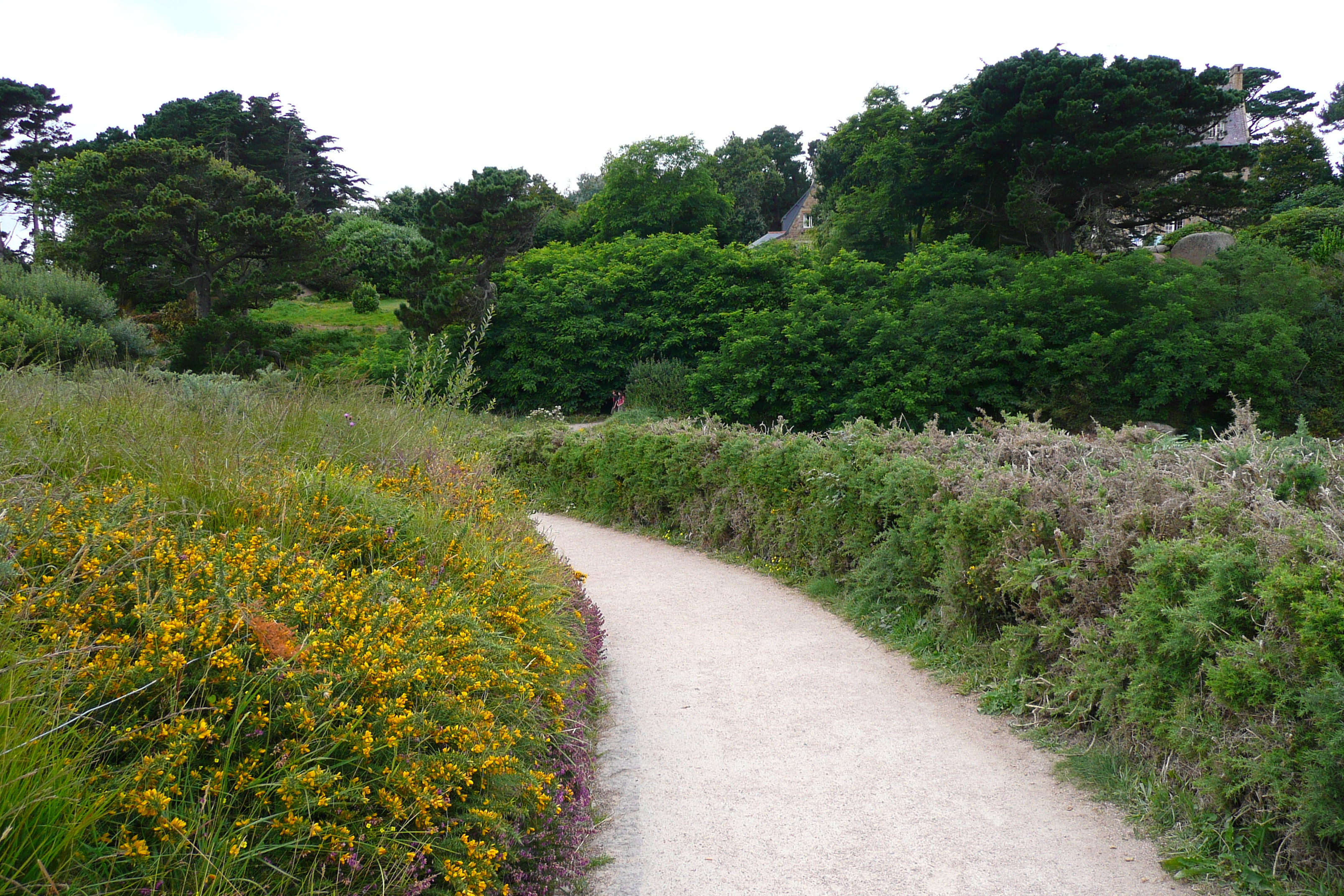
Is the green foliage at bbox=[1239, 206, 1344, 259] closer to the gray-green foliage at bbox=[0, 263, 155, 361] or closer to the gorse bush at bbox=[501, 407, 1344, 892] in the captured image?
the gorse bush at bbox=[501, 407, 1344, 892]

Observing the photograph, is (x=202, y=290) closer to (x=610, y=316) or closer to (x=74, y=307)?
(x=74, y=307)

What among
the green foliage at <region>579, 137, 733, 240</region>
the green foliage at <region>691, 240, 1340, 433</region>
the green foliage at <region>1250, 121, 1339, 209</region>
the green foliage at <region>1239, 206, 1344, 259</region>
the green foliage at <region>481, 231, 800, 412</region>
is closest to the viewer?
the green foliage at <region>691, 240, 1340, 433</region>

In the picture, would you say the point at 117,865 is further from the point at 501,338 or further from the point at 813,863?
the point at 501,338

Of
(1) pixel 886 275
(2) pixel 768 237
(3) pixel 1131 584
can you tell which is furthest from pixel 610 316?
(2) pixel 768 237

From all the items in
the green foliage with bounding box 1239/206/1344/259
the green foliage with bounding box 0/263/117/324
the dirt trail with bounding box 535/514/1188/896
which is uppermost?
the green foliage with bounding box 1239/206/1344/259

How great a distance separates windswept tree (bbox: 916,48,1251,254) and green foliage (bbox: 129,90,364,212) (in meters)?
28.4

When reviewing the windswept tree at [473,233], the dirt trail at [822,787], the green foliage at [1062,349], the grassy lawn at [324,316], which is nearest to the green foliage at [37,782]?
the dirt trail at [822,787]

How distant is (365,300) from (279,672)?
36495mm

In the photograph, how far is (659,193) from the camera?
38.1m

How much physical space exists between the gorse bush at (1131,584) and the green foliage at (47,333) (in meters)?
9.84

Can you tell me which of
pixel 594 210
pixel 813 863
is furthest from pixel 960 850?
pixel 594 210

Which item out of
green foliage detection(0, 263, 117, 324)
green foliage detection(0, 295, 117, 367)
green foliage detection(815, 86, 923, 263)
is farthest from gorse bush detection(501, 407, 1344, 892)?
green foliage detection(815, 86, 923, 263)

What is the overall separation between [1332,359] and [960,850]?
80.5 ft

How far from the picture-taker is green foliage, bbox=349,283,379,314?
36062mm
